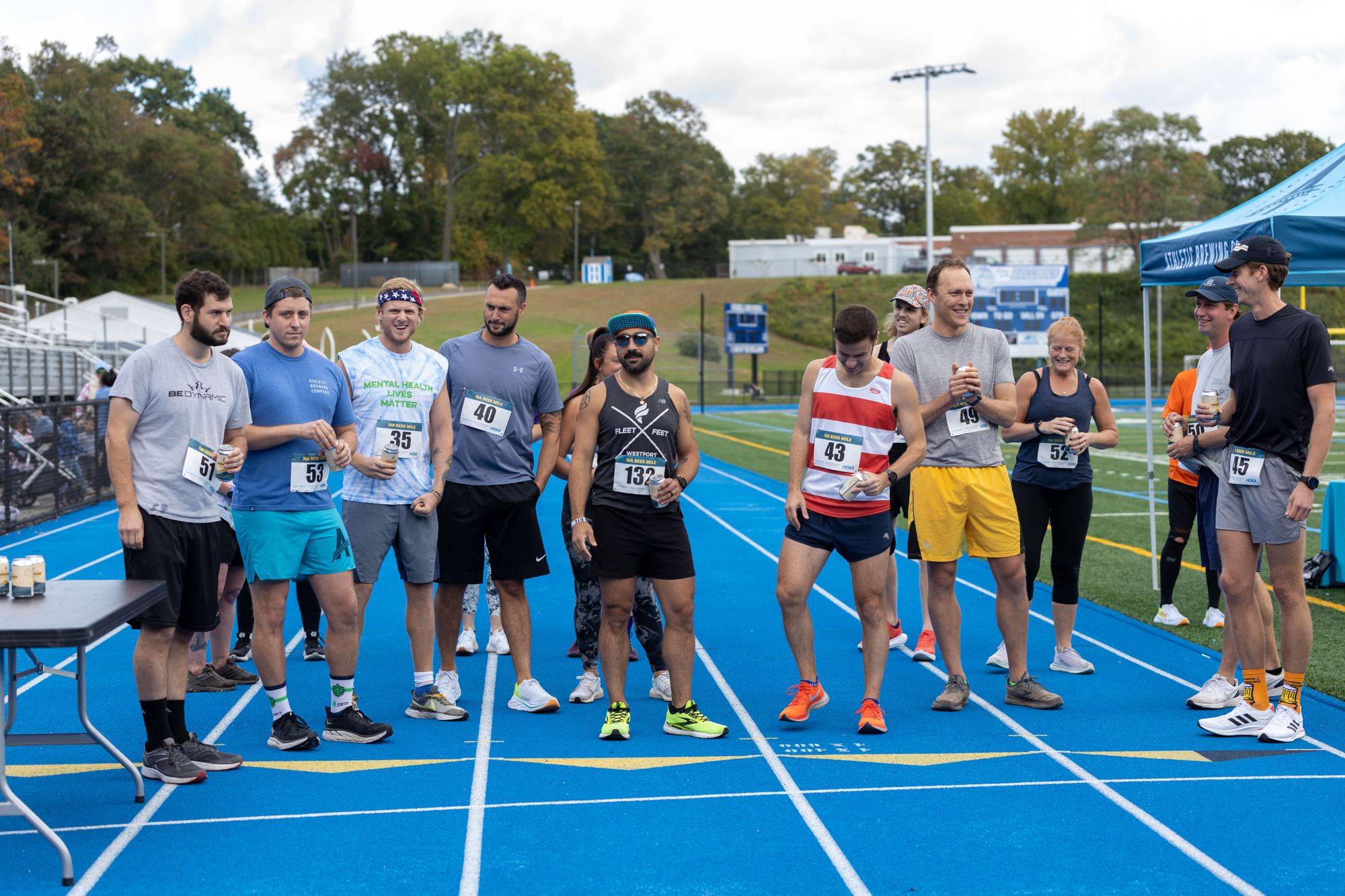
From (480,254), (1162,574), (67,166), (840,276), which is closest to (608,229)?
(480,254)

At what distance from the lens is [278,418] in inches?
213

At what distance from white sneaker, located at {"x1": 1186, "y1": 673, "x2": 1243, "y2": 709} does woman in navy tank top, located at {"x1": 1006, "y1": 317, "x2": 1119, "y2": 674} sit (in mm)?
834

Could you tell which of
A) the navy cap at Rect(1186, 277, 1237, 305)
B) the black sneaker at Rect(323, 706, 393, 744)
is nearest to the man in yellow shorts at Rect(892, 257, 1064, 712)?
the navy cap at Rect(1186, 277, 1237, 305)

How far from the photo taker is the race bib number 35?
571 cm

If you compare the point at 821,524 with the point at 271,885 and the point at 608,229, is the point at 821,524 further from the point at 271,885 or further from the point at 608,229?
the point at 608,229

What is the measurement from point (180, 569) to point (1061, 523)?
14.9ft

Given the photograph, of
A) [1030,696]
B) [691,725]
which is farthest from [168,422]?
[1030,696]

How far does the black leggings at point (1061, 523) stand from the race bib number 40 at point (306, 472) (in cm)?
372

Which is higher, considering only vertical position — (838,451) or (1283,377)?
(1283,377)

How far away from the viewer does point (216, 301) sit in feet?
16.3

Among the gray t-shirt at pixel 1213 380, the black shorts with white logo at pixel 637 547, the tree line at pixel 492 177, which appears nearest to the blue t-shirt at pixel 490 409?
the black shorts with white logo at pixel 637 547

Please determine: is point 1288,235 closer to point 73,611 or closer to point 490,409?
point 490,409

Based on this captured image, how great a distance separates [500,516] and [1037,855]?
303 cm

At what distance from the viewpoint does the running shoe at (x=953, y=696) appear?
604 centimetres
